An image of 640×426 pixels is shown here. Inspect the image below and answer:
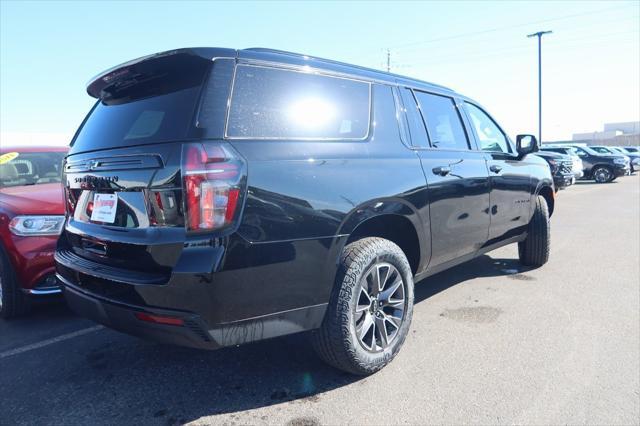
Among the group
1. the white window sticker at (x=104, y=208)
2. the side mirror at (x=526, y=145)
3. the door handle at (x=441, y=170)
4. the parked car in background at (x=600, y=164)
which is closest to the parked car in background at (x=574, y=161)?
the parked car in background at (x=600, y=164)

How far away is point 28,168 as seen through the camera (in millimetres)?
4980

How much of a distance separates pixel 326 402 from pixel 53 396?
1631 mm

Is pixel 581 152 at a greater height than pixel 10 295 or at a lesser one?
greater

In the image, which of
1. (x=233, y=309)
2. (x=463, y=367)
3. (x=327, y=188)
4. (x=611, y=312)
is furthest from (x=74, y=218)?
(x=611, y=312)

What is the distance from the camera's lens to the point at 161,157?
2174 millimetres

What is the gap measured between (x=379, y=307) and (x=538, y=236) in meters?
3.09

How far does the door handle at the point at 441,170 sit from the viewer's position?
3.34 meters

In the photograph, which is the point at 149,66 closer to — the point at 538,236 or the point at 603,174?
the point at 538,236

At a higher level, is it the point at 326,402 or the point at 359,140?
the point at 359,140

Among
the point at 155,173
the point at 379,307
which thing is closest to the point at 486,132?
the point at 379,307

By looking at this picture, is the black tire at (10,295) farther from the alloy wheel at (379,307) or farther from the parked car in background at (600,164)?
the parked car in background at (600,164)

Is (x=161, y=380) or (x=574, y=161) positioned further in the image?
(x=574, y=161)

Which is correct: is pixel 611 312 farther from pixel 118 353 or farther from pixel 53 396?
pixel 53 396

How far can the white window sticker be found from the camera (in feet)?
7.95
